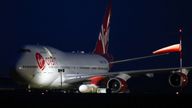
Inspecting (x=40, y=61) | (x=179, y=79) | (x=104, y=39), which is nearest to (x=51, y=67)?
(x=40, y=61)

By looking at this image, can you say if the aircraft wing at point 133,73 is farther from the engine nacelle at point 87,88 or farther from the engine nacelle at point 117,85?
the engine nacelle at point 117,85

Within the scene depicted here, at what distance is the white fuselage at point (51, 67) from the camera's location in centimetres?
4328

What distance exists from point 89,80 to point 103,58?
372 inches

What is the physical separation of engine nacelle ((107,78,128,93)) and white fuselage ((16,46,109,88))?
3144 millimetres

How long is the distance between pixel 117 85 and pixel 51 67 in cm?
601

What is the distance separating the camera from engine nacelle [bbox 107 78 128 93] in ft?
144

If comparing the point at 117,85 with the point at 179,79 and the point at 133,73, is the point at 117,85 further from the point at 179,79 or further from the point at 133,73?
the point at 179,79

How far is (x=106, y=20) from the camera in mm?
60312

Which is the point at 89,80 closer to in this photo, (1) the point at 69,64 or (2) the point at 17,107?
(1) the point at 69,64

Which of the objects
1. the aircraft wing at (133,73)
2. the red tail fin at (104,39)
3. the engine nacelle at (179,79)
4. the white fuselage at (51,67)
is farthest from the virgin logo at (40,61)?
the red tail fin at (104,39)

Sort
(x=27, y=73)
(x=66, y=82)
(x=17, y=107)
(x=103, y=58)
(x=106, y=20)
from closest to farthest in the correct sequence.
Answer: (x=17, y=107) < (x=27, y=73) < (x=66, y=82) < (x=103, y=58) < (x=106, y=20)

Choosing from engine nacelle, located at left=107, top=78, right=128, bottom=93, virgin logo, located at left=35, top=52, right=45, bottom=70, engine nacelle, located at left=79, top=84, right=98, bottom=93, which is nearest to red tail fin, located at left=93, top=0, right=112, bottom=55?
engine nacelle, located at left=79, top=84, right=98, bottom=93

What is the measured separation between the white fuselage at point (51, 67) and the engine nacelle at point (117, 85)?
3.14 m

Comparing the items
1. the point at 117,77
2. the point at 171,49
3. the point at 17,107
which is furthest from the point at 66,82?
the point at 17,107
